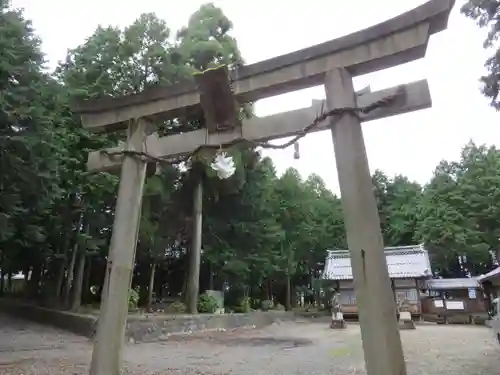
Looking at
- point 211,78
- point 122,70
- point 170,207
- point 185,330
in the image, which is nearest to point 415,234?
point 170,207

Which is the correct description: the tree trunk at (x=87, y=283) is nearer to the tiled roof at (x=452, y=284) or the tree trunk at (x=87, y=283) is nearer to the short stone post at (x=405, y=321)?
the short stone post at (x=405, y=321)

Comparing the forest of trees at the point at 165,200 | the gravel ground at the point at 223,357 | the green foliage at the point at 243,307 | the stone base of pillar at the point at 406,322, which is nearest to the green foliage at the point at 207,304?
the forest of trees at the point at 165,200

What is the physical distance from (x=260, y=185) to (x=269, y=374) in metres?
16.4

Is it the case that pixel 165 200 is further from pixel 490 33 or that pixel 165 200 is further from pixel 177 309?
pixel 490 33

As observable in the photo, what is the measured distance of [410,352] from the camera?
10422mm

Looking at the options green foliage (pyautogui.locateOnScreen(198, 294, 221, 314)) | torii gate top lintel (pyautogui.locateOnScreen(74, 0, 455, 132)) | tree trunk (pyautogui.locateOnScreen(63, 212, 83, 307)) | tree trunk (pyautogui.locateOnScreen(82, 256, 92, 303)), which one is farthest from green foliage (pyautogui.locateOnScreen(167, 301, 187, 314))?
torii gate top lintel (pyautogui.locateOnScreen(74, 0, 455, 132))

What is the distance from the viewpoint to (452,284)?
2700cm

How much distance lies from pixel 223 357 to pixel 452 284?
22173 mm

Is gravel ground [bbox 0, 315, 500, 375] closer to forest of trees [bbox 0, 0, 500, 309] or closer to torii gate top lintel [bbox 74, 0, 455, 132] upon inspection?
forest of trees [bbox 0, 0, 500, 309]

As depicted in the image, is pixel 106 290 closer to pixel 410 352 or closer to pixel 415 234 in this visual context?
pixel 410 352

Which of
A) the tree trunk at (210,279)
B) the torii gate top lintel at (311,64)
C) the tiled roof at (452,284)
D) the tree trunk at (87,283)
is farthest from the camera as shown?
the tiled roof at (452,284)

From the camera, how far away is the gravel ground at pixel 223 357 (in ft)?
24.7

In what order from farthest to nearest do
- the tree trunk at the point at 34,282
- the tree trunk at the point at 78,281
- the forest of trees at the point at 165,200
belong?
the tree trunk at the point at 34,282 → the tree trunk at the point at 78,281 → the forest of trees at the point at 165,200

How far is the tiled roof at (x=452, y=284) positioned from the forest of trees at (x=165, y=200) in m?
1.96
